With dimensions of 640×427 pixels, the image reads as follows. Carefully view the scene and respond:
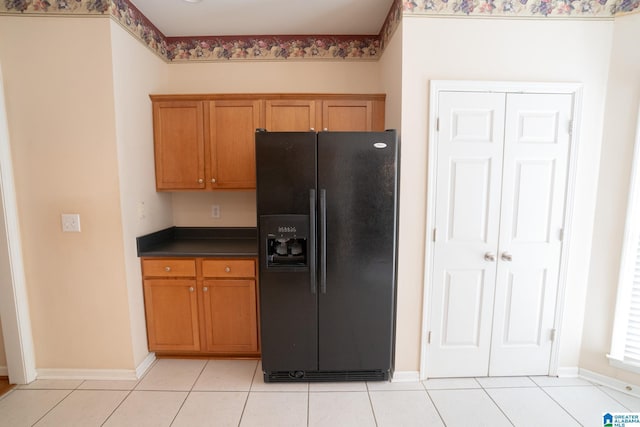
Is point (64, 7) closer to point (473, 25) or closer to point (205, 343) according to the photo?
point (205, 343)

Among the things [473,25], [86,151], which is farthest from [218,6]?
[473,25]

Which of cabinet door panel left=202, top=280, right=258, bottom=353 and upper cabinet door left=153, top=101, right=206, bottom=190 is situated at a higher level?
upper cabinet door left=153, top=101, right=206, bottom=190

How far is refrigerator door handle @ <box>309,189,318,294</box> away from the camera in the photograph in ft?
5.82

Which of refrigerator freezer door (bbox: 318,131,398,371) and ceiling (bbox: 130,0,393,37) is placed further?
ceiling (bbox: 130,0,393,37)

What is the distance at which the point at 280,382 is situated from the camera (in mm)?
1956

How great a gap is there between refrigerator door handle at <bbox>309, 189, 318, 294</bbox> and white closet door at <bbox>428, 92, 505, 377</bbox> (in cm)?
84

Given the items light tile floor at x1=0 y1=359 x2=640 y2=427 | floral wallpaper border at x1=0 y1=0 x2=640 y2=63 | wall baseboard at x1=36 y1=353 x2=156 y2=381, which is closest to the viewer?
light tile floor at x1=0 y1=359 x2=640 y2=427

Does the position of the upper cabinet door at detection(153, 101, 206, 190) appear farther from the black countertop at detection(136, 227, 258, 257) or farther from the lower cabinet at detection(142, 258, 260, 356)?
the lower cabinet at detection(142, 258, 260, 356)

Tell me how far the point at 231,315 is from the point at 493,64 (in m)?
2.62

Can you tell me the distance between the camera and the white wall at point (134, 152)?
6.16 ft

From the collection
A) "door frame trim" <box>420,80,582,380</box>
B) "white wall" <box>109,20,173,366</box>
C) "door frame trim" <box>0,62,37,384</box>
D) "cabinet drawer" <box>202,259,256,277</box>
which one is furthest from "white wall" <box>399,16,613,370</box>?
"door frame trim" <box>0,62,37,384</box>

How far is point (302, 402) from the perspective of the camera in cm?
179

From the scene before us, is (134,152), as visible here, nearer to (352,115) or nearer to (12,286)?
(12,286)

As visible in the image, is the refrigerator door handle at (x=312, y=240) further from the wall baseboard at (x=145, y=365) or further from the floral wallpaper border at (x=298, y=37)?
the wall baseboard at (x=145, y=365)
